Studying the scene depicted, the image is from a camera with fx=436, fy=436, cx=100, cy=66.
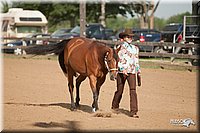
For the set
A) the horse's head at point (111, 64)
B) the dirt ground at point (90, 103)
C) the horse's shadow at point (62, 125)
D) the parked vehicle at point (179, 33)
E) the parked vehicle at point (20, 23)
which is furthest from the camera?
the parked vehicle at point (20, 23)

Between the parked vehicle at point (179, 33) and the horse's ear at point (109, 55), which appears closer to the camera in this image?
the horse's ear at point (109, 55)

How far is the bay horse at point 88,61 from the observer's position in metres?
8.83

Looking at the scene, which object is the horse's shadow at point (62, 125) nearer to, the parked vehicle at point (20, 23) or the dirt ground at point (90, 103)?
the dirt ground at point (90, 103)

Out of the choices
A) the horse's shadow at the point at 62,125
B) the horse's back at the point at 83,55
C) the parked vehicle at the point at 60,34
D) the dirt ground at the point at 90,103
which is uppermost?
the horse's back at the point at 83,55

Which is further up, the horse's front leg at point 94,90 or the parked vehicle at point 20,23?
the parked vehicle at point 20,23

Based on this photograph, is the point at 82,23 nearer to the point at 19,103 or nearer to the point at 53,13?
the point at 19,103

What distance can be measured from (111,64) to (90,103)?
2258 mm

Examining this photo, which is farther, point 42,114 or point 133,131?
point 42,114

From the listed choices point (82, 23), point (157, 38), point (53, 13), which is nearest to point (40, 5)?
point (53, 13)

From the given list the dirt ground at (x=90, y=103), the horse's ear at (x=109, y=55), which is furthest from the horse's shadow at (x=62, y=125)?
the horse's ear at (x=109, y=55)

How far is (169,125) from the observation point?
315 inches

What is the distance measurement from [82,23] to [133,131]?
15830mm

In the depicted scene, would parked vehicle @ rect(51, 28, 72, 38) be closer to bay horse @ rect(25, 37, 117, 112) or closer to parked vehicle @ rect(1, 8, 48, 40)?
parked vehicle @ rect(1, 8, 48, 40)

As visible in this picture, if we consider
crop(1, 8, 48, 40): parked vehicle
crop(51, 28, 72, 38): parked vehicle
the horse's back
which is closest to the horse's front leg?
the horse's back
